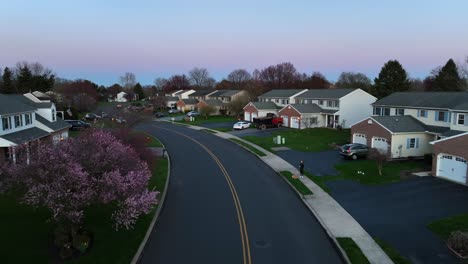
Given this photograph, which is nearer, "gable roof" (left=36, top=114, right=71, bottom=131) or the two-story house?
the two-story house

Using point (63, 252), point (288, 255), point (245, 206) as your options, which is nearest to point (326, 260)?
point (288, 255)

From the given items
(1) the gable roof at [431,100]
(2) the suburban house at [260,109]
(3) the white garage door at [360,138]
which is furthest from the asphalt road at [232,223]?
(2) the suburban house at [260,109]

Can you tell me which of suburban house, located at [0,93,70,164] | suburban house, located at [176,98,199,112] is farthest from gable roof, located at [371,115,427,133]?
suburban house, located at [176,98,199,112]

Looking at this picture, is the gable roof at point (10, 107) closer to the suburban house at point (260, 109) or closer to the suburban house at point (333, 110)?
the suburban house at point (333, 110)

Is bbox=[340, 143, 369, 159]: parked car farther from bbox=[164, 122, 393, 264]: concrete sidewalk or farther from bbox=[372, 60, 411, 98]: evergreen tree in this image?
bbox=[372, 60, 411, 98]: evergreen tree

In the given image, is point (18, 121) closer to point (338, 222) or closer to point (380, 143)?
point (338, 222)

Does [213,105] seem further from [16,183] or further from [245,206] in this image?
[16,183]
